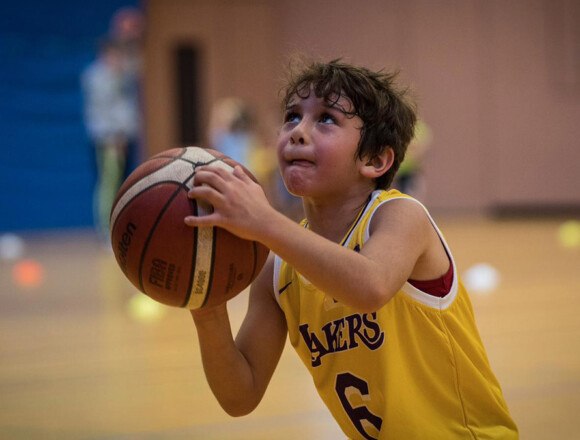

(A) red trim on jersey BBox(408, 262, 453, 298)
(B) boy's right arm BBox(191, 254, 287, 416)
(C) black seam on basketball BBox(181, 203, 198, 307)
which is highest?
(C) black seam on basketball BBox(181, 203, 198, 307)

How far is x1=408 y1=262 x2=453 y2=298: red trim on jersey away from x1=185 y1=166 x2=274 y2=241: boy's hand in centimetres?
42

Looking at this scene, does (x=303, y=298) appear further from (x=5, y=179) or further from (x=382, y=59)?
(x=382, y=59)

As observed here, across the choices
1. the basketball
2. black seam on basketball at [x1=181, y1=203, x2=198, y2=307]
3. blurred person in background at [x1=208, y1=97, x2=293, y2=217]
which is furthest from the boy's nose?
blurred person in background at [x1=208, y1=97, x2=293, y2=217]

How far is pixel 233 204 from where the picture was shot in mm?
1337

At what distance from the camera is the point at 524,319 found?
3.82m

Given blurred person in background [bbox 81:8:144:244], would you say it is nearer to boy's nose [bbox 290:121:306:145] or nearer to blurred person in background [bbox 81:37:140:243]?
blurred person in background [bbox 81:37:140:243]

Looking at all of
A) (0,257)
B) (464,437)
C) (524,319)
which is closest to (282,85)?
(464,437)

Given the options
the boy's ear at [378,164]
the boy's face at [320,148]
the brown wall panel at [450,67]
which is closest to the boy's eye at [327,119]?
the boy's face at [320,148]

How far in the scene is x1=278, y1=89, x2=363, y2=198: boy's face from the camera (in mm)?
1562

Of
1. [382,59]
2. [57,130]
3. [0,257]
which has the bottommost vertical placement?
[0,257]

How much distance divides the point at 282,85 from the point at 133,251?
68 centimetres

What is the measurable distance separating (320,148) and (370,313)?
14.1 inches

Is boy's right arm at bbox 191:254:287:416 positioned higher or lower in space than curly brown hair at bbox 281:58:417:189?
lower

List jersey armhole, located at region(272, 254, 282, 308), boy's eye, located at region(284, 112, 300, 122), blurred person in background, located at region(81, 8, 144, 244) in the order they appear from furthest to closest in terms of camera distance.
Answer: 1. blurred person in background, located at region(81, 8, 144, 244)
2. jersey armhole, located at region(272, 254, 282, 308)
3. boy's eye, located at region(284, 112, 300, 122)
